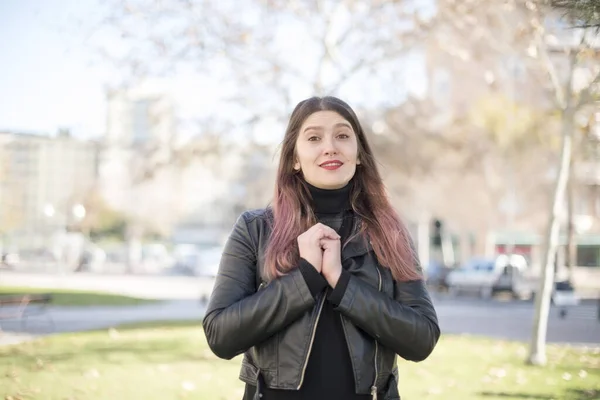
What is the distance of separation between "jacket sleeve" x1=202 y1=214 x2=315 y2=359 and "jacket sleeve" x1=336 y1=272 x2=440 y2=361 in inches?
5.4

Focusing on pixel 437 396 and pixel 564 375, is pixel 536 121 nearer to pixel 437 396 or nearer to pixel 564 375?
pixel 564 375

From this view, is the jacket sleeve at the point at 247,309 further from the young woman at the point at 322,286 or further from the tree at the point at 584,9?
the tree at the point at 584,9

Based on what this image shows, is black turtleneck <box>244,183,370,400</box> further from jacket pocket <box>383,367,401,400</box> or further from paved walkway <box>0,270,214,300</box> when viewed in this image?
paved walkway <box>0,270,214,300</box>

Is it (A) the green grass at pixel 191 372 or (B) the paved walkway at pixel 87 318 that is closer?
(A) the green grass at pixel 191 372

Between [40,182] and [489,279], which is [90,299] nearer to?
[40,182]

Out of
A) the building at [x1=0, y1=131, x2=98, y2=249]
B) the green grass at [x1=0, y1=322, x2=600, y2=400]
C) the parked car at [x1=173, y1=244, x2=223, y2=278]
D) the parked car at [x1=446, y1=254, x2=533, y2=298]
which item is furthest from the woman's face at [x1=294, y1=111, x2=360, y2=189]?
the parked car at [x1=173, y1=244, x2=223, y2=278]

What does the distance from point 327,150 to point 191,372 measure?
284 inches

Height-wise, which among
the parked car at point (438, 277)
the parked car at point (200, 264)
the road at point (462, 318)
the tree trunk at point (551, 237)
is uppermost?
the tree trunk at point (551, 237)

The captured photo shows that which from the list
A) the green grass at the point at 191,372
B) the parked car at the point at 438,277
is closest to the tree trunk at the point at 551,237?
the green grass at the point at 191,372

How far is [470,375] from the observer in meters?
9.16

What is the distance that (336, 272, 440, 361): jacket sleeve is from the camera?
2.16 m

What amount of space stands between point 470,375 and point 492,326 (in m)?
8.55

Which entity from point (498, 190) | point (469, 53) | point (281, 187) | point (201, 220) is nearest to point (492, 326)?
point (469, 53)

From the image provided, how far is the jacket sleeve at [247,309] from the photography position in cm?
216
